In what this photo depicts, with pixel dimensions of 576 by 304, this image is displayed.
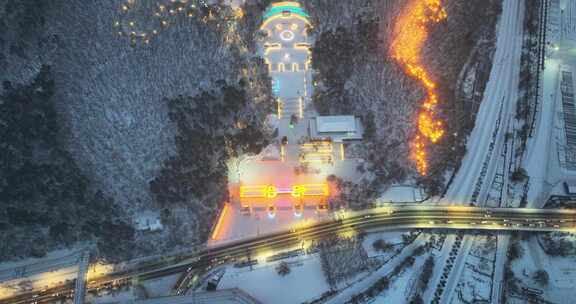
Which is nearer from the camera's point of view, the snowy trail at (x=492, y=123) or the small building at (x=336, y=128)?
the snowy trail at (x=492, y=123)

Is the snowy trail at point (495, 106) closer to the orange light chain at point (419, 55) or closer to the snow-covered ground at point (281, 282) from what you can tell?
the orange light chain at point (419, 55)

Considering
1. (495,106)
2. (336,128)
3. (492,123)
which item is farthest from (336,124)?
(495,106)

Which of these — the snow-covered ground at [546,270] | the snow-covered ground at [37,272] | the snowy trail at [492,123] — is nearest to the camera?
the snow-covered ground at [37,272]

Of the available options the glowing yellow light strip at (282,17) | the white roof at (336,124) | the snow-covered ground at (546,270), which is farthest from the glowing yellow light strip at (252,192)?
the snow-covered ground at (546,270)

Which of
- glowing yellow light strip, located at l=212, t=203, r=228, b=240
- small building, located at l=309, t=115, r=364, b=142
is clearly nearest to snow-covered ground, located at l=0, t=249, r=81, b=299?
glowing yellow light strip, located at l=212, t=203, r=228, b=240

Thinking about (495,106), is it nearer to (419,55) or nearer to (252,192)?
(419,55)

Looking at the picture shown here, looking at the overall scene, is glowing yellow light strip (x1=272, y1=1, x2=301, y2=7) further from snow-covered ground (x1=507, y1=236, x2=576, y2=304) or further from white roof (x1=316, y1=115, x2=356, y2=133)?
snow-covered ground (x1=507, y1=236, x2=576, y2=304)

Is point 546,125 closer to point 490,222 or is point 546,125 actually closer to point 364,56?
point 490,222
